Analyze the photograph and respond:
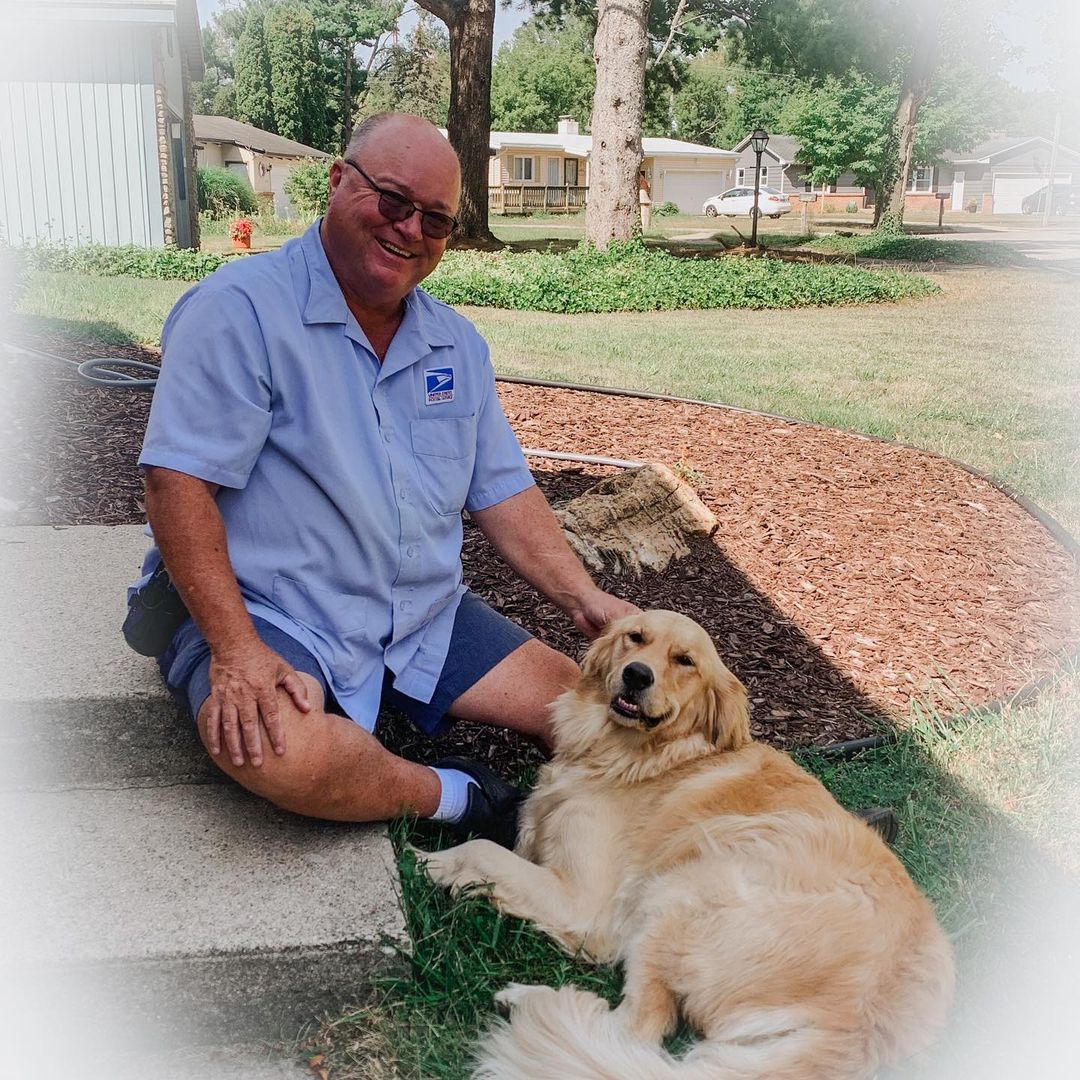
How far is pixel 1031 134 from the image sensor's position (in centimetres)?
7481

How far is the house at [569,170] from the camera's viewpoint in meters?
48.4

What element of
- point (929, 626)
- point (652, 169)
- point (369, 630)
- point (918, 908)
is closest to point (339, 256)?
point (369, 630)

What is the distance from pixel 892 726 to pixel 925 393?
6203 millimetres

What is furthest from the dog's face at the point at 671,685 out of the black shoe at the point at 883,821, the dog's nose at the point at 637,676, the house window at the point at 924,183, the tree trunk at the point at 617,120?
the house window at the point at 924,183

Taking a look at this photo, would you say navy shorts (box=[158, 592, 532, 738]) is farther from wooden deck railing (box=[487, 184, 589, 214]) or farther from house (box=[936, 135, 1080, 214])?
house (box=[936, 135, 1080, 214])

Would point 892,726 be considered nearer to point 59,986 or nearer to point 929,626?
point 929,626

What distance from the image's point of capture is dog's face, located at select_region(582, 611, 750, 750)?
2.75 metres

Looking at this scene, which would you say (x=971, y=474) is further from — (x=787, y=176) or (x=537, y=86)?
(x=787, y=176)

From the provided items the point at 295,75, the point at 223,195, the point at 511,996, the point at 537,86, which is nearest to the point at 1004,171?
the point at 537,86

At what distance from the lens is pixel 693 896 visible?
2.39m

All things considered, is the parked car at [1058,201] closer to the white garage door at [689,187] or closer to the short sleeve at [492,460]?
the white garage door at [689,187]

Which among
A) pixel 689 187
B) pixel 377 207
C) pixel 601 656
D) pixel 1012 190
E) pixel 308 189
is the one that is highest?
pixel 1012 190

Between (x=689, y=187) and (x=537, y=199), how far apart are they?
80.7 feet

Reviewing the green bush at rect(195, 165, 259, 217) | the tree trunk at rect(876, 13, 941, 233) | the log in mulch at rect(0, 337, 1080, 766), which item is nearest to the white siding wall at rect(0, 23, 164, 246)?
the log in mulch at rect(0, 337, 1080, 766)
